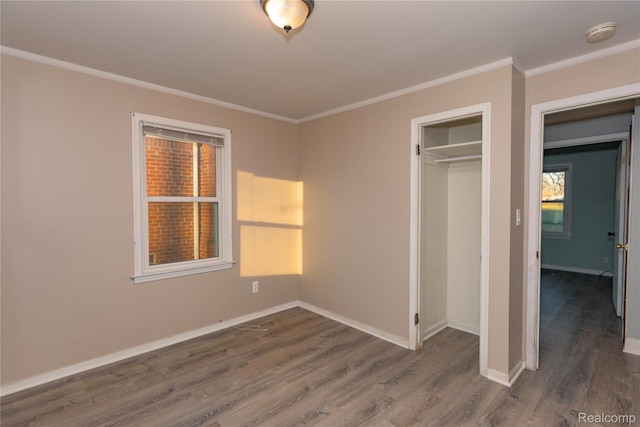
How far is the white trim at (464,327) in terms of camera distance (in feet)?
11.1

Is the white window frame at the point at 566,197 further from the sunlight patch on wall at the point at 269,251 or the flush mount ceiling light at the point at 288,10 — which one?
the flush mount ceiling light at the point at 288,10

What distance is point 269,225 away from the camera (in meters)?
3.96

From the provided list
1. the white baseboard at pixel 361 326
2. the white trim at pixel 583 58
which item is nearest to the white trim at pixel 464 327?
the white baseboard at pixel 361 326

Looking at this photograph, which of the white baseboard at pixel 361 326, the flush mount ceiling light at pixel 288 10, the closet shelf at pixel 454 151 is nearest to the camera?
the flush mount ceiling light at pixel 288 10

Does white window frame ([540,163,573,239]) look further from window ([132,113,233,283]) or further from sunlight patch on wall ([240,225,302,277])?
window ([132,113,233,283])

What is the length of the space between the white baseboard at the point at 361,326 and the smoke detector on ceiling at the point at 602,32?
2738 millimetres

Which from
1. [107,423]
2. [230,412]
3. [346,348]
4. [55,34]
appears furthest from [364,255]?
[55,34]

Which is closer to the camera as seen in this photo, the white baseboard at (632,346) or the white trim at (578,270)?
the white baseboard at (632,346)

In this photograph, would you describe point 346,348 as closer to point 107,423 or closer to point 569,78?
point 107,423

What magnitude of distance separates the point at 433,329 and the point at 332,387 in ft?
4.84

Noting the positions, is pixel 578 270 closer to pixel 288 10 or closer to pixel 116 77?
pixel 288 10

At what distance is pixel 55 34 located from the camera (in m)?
2.08

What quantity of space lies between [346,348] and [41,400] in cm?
237

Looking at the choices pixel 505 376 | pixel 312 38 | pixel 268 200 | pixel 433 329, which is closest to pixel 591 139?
pixel 433 329
